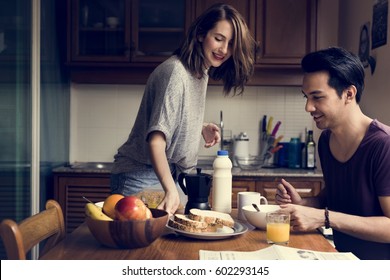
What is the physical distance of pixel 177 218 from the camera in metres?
1.32

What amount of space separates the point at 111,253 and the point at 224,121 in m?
2.33

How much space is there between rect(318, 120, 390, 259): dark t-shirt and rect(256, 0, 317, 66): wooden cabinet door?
1.60 m

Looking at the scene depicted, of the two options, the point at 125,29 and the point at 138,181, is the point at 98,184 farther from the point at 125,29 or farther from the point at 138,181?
the point at 138,181

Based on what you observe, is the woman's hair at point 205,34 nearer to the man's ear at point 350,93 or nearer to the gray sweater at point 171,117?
the gray sweater at point 171,117

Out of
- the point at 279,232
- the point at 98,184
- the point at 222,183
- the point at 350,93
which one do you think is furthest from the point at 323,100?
the point at 98,184

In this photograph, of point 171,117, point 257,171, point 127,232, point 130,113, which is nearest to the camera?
point 127,232

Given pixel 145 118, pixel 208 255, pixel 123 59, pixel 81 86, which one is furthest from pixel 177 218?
pixel 81 86

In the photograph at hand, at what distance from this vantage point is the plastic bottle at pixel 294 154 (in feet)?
10.5

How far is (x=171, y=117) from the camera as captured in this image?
1660mm

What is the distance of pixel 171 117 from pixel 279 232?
0.58 metres

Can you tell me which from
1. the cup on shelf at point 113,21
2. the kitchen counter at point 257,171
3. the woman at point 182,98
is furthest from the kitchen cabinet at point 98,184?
the woman at point 182,98

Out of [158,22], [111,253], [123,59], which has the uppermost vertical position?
[158,22]

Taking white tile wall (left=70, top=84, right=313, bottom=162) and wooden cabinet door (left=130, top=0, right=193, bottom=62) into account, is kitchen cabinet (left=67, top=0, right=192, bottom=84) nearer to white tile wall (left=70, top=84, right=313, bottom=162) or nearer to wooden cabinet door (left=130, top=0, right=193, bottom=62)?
wooden cabinet door (left=130, top=0, right=193, bottom=62)

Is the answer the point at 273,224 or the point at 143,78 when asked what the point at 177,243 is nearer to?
the point at 273,224
